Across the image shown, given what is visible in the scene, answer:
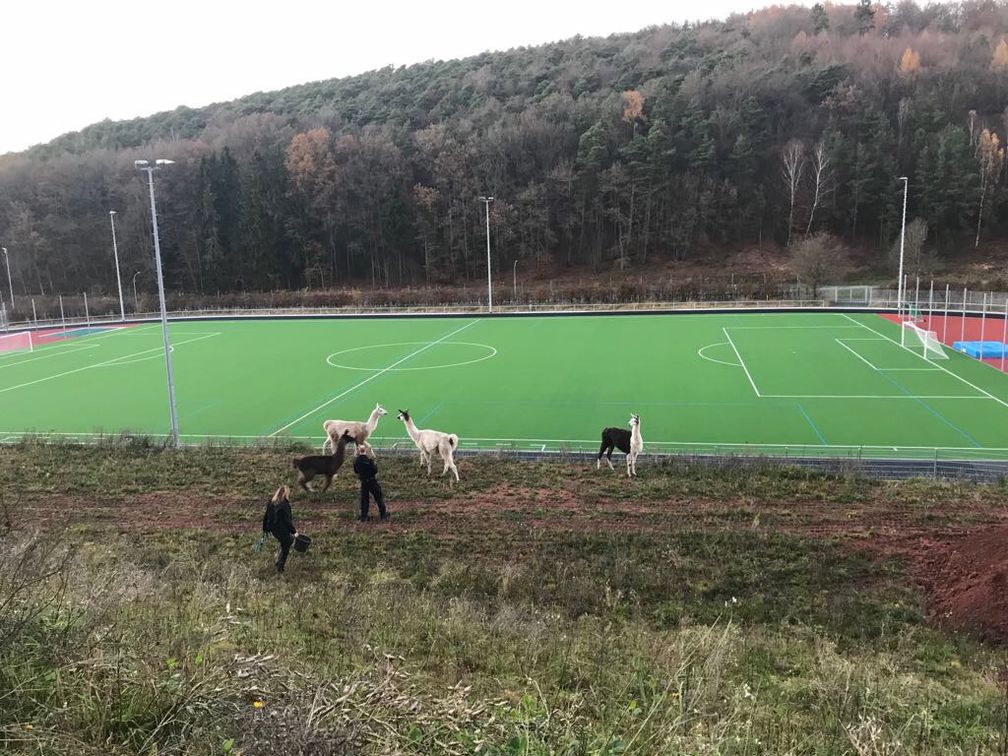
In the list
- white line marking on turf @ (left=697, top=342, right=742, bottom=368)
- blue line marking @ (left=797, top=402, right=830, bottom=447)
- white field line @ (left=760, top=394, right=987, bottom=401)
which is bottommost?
blue line marking @ (left=797, top=402, right=830, bottom=447)

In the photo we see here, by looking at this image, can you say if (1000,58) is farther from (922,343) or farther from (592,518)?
(592,518)

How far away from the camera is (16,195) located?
8644 cm

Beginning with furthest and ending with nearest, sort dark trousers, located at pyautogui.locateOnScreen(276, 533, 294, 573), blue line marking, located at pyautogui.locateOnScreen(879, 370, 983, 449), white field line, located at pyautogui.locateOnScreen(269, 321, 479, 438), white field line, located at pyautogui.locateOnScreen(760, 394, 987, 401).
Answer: white field line, located at pyautogui.locateOnScreen(760, 394, 987, 401) < white field line, located at pyautogui.locateOnScreen(269, 321, 479, 438) < blue line marking, located at pyautogui.locateOnScreen(879, 370, 983, 449) < dark trousers, located at pyautogui.locateOnScreen(276, 533, 294, 573)

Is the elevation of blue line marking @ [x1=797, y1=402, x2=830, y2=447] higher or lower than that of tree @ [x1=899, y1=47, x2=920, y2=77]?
lower

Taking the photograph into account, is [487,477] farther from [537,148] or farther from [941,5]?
[941,5]

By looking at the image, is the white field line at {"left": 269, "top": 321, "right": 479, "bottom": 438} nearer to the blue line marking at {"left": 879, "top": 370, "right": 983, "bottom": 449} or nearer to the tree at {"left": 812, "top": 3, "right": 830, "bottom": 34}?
the blue line marking at {"left": 879, "top": 370, "right": 983, "bottom": 449}

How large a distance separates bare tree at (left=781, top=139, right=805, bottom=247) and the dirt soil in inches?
2838

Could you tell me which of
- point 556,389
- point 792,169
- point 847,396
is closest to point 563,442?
point 556,389

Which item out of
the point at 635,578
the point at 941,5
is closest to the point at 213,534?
the point at 635,578

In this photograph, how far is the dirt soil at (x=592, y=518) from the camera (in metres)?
11.1

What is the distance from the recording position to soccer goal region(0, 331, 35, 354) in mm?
42500

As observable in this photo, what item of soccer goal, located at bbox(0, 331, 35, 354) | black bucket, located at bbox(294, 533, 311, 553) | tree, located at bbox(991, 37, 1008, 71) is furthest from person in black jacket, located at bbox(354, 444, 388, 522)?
tree, located at bbox(991, 37, 1008, 71)

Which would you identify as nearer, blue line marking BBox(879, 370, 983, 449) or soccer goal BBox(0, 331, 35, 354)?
blue line marking BBox(879, 370, 983, 449)

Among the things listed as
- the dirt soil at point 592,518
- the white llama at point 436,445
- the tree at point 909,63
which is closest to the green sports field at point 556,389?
the white llama at point 436,445
